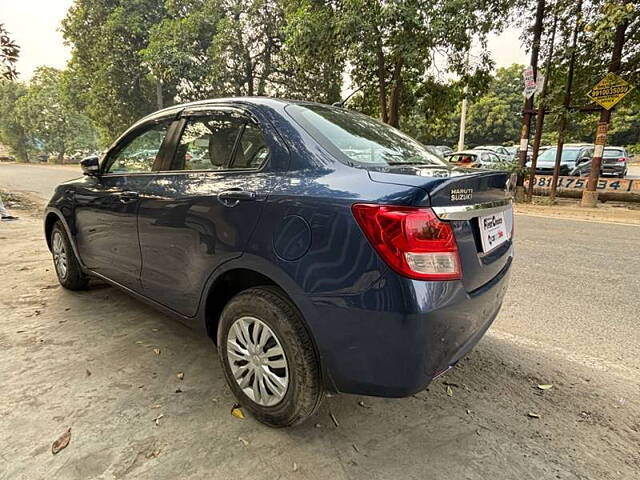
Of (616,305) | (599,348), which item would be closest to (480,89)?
(616,305)

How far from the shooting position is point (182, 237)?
2250mm

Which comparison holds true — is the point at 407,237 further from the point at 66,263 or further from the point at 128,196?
the point at 66,263

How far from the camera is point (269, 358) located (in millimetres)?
1894

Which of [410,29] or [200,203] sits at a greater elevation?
[410,29]

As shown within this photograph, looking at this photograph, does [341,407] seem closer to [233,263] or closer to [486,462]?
[486,462]

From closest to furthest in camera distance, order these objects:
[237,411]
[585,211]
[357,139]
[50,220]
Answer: [237,411] → [357,139] → [50,220] → [585,211]

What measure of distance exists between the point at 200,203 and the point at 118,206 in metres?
0.98

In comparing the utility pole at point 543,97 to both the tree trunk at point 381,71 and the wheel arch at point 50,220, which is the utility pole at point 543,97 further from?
the wheel arch at point 50,220

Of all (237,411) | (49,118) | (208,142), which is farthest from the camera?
(49,118)

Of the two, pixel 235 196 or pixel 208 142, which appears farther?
pixel 208 142

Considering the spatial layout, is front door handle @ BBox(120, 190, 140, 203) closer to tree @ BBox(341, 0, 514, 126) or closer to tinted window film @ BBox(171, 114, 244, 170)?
tinted window film @ BBox(171, 114, 244, 170)

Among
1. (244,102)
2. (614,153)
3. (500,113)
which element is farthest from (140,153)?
(500,113)

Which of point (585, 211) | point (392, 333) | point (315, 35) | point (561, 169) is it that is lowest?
point (585, 211)

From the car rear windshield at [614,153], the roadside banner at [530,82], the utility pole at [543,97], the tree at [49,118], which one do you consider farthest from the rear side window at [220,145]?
the tree at [49,118]
